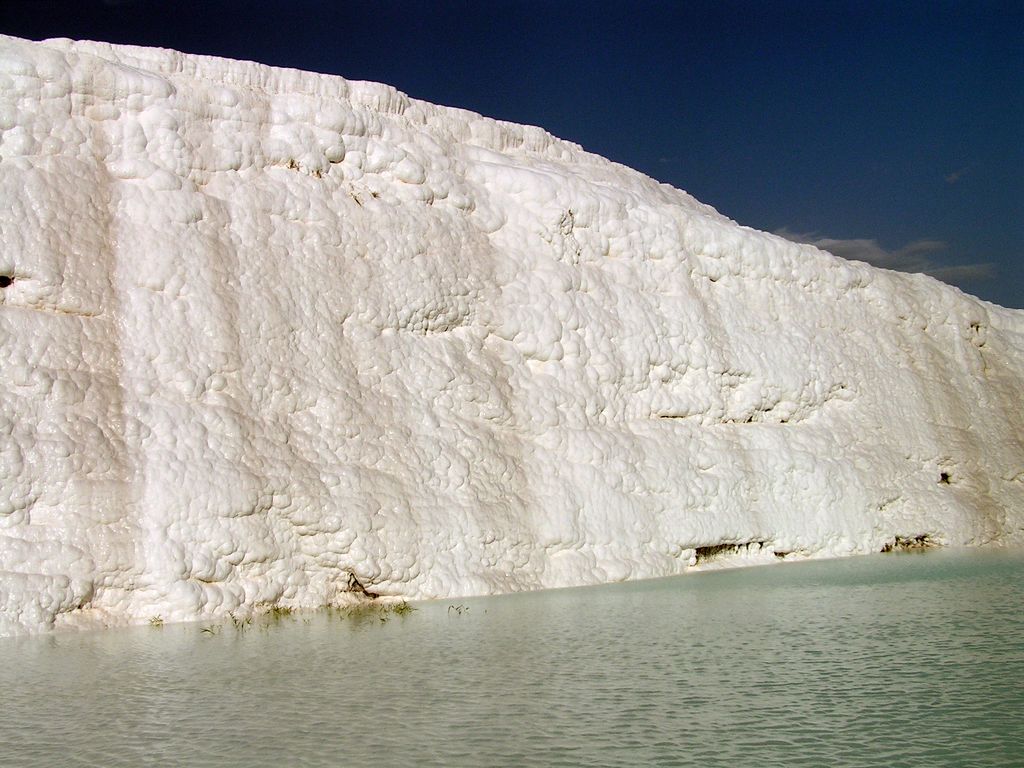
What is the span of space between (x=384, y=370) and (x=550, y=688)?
400 inches

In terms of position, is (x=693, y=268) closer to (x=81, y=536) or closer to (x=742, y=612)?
(x=742, y=612)

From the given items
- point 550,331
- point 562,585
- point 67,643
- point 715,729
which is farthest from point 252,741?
point 550,331

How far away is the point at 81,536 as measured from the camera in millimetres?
14938

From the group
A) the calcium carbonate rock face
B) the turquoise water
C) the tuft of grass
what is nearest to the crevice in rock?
the calcium carbonate rock face

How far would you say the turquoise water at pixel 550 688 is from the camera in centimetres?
777

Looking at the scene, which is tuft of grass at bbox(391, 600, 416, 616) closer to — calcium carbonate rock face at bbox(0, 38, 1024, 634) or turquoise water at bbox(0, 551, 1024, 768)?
calcium carbonate rock face at bbox(0, 38, 1024, 634)

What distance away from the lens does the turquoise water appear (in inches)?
306

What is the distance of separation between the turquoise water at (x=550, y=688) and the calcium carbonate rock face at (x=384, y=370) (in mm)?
2076

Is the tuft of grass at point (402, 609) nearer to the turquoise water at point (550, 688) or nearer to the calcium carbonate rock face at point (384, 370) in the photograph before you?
the calcium carbonate rock face at point (384, 370)

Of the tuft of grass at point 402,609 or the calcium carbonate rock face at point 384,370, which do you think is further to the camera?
the tuft of grass at point 402,609

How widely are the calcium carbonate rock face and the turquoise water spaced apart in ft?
6.81

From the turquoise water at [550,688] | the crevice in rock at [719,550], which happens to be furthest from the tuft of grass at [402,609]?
the crevice in rock at [719,550]

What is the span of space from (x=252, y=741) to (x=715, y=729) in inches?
142

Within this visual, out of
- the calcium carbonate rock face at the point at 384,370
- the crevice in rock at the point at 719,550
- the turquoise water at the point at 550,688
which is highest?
the calcium carbonate rock face at the point at 384,370
